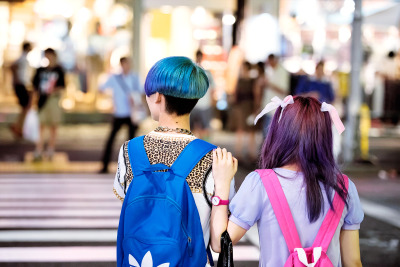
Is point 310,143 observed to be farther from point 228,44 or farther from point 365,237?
point 228,44

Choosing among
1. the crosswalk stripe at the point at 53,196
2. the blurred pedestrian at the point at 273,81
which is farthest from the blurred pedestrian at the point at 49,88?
the blurred pedestrian at the point at 273,81

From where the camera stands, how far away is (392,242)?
245 inches

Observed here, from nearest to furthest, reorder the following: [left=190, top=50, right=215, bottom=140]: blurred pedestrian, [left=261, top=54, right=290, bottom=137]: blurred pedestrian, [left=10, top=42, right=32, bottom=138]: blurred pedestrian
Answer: [left=261, top=54, right=290, bottom=137]: blurred pedestrian
[left=190, top=50, right=215, bottom=140]: blurred pedestrian
[left=10, top=42, right=32, bottom=138]: blurred pedestrian

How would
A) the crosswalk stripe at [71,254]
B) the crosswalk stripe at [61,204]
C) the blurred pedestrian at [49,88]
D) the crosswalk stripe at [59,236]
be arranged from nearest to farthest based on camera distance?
the crosswalk stripe at [71,254], the crosswalk stripe at [59,236], the crosswalk stripe at [61,204], the blurred pedestrian at [49,88]

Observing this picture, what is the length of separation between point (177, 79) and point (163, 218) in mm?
592

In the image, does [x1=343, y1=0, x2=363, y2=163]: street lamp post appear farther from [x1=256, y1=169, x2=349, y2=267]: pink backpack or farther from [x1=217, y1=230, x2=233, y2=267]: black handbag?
[x1=217, y1=230, x2=233, y2=267]: black handbag

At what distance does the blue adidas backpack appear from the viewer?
2.38 meters

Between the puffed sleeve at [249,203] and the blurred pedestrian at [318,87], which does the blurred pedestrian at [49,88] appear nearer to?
the blurred pedestrian at [318,87]

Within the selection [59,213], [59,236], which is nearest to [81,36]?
[59,213]

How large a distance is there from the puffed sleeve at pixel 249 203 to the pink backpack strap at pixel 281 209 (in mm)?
33

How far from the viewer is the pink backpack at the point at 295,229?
8.04 feet

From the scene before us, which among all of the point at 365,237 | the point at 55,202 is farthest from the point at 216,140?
the point at 365,237

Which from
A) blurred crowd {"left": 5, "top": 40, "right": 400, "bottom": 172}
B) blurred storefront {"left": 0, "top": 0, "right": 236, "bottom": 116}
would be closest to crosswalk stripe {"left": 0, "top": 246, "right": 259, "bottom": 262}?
blurred crowd {"left": 5, "top": 40, "right": 400, "bottom": 172}

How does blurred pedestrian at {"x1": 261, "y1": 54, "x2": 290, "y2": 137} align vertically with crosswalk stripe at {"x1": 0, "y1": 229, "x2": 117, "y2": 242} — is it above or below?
above
